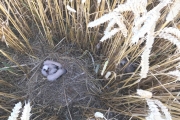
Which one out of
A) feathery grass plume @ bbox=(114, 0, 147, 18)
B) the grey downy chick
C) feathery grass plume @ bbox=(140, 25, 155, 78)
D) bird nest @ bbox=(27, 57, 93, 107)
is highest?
the grey downy chick

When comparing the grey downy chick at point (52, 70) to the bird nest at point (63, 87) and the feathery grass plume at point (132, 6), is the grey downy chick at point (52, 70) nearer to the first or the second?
the bird nest at point (63, 87)

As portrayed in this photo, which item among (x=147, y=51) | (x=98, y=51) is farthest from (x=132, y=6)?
(x=98, y=51)

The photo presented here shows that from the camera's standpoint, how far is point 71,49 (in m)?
1.22

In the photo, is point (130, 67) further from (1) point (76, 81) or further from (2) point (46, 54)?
(2) point (46, 54)

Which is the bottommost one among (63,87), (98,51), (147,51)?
(147,51)

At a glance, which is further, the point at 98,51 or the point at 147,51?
the point at 98,51

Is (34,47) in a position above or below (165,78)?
above

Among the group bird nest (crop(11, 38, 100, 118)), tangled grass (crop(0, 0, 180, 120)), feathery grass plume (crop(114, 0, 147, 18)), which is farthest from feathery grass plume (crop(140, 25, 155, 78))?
bird nest (crop(11, 38, 100, 118))

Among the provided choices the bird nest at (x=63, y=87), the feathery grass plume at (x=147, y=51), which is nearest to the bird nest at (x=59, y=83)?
the bird nest at (x=63, y=87)

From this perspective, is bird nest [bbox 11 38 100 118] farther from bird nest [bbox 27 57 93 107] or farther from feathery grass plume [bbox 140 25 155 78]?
feathery grass plume [bbox 140 25 155 78]

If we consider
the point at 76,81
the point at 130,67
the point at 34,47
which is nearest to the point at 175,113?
the point at 130,67

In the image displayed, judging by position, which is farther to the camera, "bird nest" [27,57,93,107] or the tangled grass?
"bird nest" [27,57,93,107]

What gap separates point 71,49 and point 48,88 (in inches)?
8.4

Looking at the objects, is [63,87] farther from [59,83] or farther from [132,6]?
[132,6]
